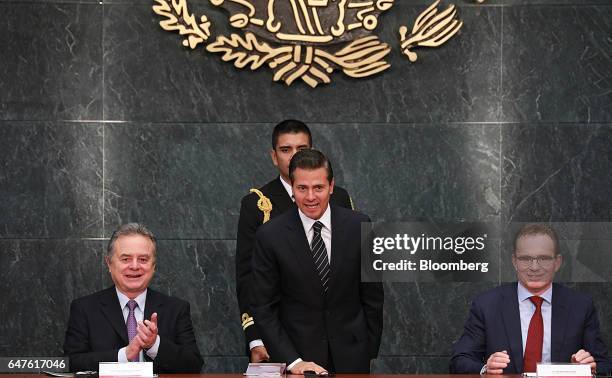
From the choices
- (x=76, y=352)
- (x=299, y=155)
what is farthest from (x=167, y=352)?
Result: (x=299, y=155)

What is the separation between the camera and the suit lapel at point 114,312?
12.7ft

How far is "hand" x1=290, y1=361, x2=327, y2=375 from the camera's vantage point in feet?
12.1

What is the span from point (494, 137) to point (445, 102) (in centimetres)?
32

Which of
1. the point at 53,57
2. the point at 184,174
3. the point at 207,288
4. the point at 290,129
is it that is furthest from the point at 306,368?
the point at 53,57

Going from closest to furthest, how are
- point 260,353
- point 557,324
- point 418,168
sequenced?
point 557,324
point 260,353
point 418,168

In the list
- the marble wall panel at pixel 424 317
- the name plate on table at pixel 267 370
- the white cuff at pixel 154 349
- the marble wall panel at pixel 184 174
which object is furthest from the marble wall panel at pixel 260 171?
the name plate on table at pixel 267 370

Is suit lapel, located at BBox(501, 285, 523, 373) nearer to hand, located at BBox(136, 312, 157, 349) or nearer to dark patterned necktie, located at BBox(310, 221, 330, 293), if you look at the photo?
dark patterned necktie, located at BBox(310, 221, 330, 293)

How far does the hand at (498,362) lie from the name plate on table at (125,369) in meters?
1.11

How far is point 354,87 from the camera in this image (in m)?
5.94

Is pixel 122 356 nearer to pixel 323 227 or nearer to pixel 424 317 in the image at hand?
pixel 323 227

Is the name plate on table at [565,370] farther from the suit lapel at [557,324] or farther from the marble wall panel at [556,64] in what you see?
the marble wall panel at [556,64]

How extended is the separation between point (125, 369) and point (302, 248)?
948 millimetres

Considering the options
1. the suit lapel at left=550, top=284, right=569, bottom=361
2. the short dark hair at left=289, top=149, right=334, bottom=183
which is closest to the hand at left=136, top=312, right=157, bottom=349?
the short dark hair at left=289, top=149, right=334, bottom=183

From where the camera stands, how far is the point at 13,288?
5.88 m
